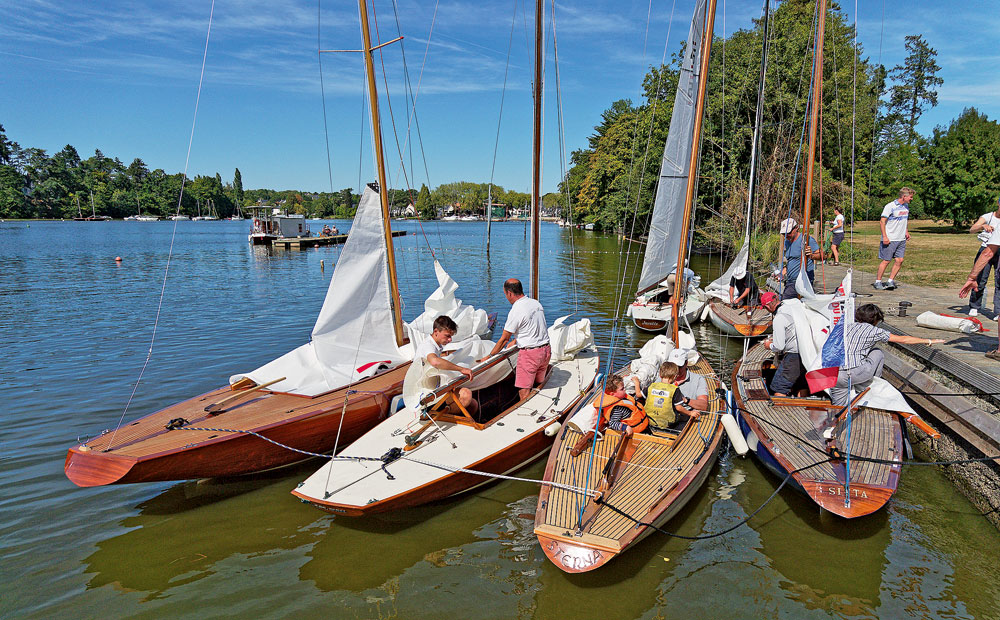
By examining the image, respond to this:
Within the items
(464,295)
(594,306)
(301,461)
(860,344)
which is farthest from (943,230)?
(301,461)

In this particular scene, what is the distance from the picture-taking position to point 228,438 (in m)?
6.21

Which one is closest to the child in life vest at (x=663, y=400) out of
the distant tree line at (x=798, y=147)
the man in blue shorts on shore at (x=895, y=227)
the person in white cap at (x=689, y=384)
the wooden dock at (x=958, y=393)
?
the person in white cap at (x=689, y=384)

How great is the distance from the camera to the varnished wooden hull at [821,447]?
5367mm

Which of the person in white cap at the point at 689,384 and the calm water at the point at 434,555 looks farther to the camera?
the person in white cap at the point at 689,384

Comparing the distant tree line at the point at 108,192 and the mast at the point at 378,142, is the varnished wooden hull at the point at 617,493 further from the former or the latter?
the distant tree line at the point at 108,192

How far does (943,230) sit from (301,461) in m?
45.1

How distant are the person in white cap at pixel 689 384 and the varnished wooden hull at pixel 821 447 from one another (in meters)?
0.59

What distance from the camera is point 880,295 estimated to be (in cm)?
1298

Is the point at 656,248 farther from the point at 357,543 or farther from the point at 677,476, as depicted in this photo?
the point at 357,543

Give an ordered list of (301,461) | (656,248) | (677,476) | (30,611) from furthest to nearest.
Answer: (656,248) < (301,461) < (677,476) < (30,611)

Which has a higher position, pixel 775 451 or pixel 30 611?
pixel 775 451

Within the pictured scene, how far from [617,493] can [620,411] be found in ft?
5.09

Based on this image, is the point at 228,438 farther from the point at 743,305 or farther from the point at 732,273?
the point at 732,273

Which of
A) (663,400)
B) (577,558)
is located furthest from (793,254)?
(577,558)
